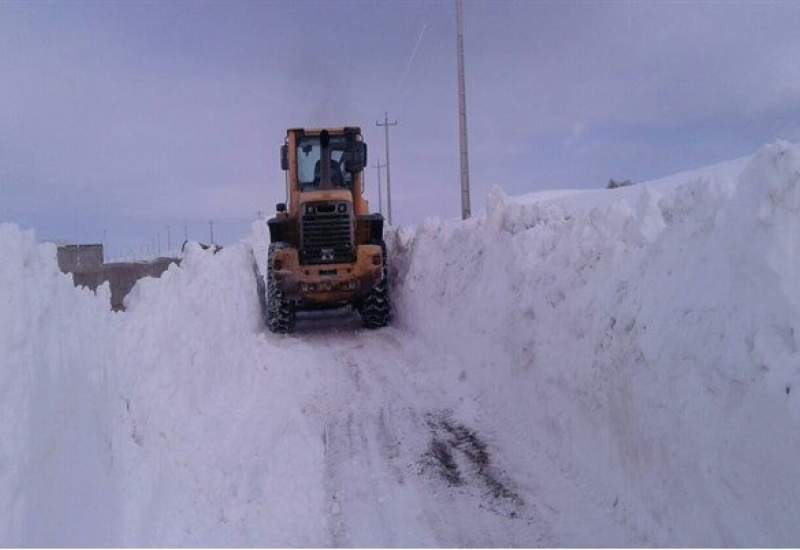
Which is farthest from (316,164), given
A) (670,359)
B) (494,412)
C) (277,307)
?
(670,359)

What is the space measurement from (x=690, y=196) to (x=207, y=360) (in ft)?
18.3

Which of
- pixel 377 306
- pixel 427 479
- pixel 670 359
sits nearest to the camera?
pixel 670 359

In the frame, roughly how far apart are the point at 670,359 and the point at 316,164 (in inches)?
434

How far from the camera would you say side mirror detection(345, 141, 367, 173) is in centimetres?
1431

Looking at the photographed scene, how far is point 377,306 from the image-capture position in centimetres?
1369

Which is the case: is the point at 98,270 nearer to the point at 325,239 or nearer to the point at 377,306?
the point at 325,239

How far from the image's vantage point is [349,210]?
43.3 ft

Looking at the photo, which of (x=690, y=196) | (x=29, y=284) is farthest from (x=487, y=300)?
(x=29, y=284)

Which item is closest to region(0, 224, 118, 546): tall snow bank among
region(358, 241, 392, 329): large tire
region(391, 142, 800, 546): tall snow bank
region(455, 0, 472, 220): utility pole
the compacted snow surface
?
the compacted snow surface

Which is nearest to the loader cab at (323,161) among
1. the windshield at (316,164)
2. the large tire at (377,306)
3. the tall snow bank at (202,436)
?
the windshield at (316,164)

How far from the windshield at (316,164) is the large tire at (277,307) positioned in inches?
78.0

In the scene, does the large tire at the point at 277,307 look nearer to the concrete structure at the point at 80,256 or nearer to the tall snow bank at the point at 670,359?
the concrete structure at the point at 80,256

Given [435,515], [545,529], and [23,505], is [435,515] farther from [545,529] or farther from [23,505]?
[23,505]

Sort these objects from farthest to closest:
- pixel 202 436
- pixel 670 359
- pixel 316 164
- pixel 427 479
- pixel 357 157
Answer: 1. pixel 316 164
2. pixel 357 157
3. pixel 202 436
4. pixel 427 479
5. pixel 670 359
